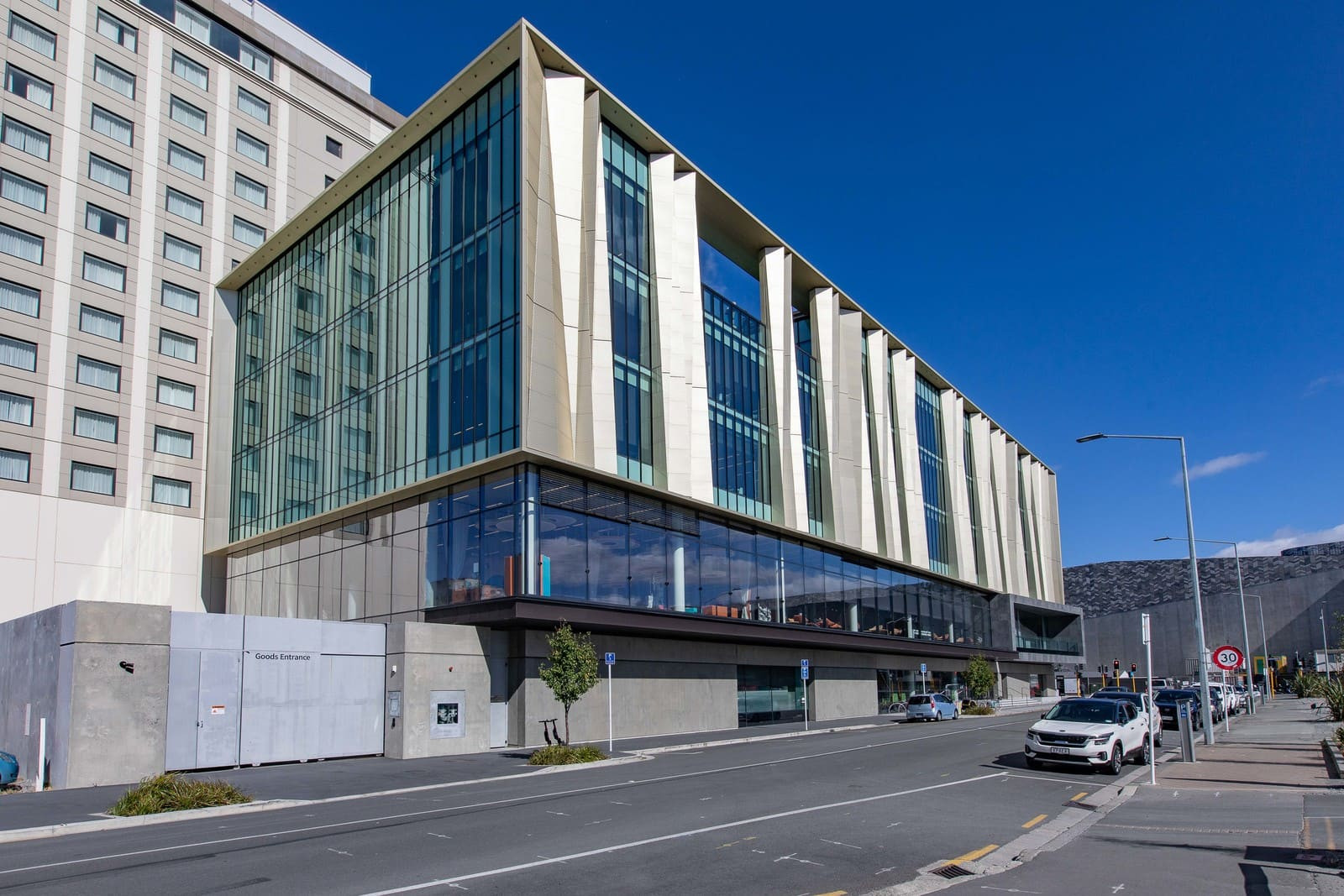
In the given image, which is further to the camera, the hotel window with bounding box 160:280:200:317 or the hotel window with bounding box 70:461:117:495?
the hotel window with bounding box 160:280:200:317

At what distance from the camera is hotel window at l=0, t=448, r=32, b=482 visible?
133 ft

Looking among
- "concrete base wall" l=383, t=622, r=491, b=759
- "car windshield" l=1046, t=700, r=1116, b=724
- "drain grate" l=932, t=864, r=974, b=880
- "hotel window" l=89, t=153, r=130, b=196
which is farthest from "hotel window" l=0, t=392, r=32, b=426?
"drain grate" l=932, t=864, r=974, b=880

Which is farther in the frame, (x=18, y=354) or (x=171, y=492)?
(x=171, y=492)

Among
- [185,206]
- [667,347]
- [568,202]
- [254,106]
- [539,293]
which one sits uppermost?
[254,106]

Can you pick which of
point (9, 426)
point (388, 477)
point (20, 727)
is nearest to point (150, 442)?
point (9, 426)

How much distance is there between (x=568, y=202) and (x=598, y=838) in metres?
24.2

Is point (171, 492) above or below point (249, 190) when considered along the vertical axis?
below

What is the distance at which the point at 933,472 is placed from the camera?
65562 millimetres

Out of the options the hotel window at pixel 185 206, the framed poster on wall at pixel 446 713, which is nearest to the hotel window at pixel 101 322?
the hotel window at pixel 185 206

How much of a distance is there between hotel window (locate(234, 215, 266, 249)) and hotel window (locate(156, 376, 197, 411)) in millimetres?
8500

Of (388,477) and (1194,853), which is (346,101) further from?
(1194,853)

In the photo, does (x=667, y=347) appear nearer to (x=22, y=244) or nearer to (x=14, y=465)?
(x=14, y=465)

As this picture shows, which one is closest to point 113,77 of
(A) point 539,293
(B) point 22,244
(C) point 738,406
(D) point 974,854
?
(B) point 22,244

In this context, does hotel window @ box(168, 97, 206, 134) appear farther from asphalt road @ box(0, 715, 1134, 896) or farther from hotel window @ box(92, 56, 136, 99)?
asphalt road @ box(0, 715, 1134, 896)
